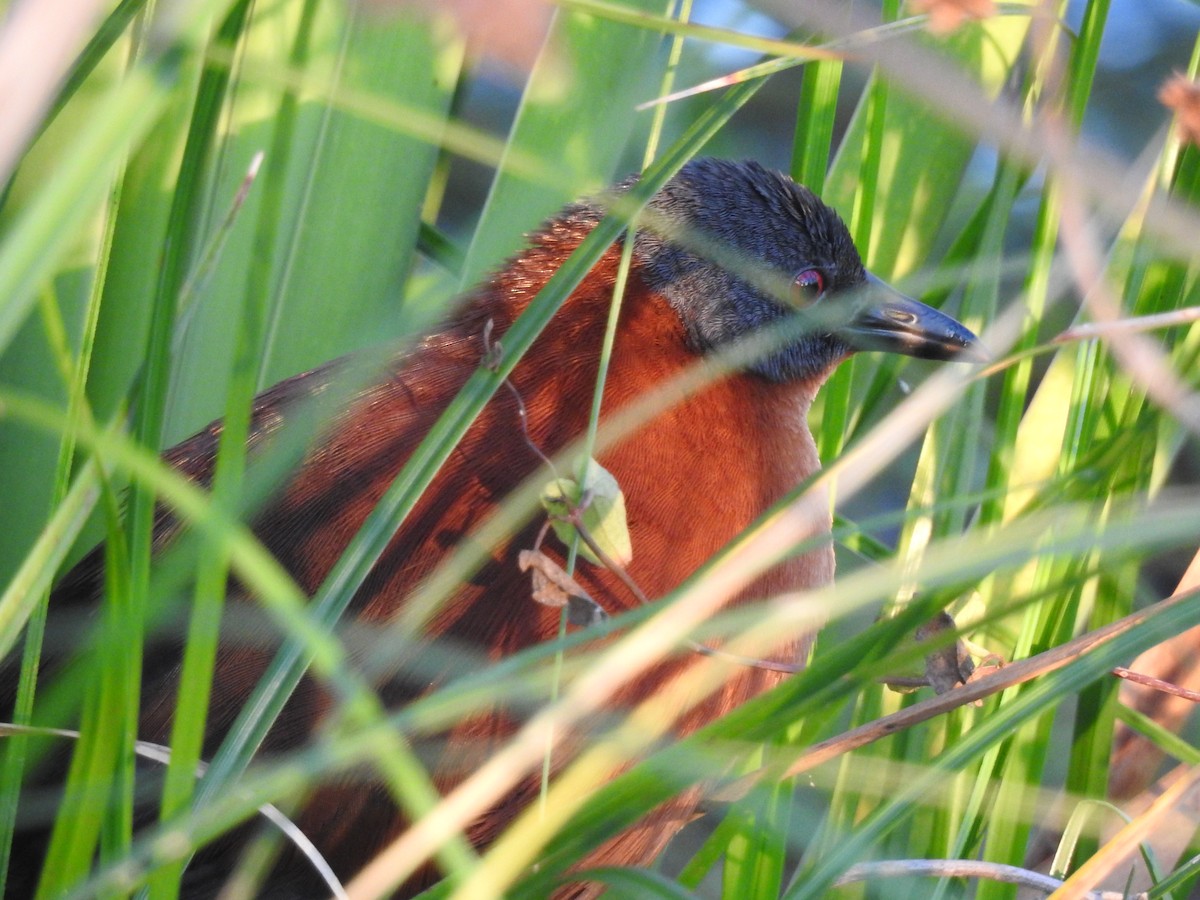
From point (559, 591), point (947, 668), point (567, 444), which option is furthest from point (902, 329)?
point (559, 591)

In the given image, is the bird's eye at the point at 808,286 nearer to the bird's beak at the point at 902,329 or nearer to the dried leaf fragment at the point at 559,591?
the bird's beak at the point at 902,329

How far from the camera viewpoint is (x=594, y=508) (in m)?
0.86

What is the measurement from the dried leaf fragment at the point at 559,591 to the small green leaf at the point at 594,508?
4 cm

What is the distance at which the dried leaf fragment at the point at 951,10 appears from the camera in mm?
622

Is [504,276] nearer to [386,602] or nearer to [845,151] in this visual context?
[386,602]

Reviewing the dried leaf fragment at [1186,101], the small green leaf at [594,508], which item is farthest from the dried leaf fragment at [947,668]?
the dried leaf fragment at [1186,101]

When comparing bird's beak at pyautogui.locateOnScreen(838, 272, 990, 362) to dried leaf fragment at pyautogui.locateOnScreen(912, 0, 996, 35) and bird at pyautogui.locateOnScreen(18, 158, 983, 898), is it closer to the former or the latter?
bird at pyautogui.locateOnScreen(18, 158, 983, 898)

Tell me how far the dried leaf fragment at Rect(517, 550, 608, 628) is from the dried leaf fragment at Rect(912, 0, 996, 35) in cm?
38

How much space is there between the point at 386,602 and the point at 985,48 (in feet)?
3.53

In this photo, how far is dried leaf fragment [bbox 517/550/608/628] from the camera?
786mm

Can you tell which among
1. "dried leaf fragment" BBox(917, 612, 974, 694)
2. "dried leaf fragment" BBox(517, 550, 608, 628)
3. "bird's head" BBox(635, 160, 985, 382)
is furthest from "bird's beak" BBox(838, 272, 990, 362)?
"dried leaf fragment" BBox(517, 550, 608, 628)

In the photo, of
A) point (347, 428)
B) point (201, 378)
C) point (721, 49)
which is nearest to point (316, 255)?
point (201, 378)

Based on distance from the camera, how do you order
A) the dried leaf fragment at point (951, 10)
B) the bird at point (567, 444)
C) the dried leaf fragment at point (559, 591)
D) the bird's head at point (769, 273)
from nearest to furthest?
the dried leaf fragment at point (951, 10), the dried leaf fragment at point (559, 591), the bird at point (567, 444), the bird's head at point (769, 273)

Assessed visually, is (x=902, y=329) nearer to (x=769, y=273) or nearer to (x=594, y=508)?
(x=769, y=273)
